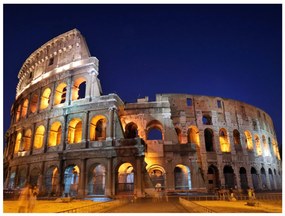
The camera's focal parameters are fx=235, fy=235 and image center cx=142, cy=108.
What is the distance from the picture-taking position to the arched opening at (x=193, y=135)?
88.3 feet

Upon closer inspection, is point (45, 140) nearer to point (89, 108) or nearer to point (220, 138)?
point (89, 108)

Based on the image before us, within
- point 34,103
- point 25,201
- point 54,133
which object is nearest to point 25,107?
point 34,103

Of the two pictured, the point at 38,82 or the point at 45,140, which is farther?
the point at 38,82

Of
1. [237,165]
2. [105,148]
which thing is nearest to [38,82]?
[105,148]

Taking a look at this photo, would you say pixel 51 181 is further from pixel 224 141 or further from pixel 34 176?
pixel 224 141

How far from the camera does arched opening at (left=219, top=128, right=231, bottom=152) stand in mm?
27688

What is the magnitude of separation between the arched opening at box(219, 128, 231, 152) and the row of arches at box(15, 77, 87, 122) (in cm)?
1718

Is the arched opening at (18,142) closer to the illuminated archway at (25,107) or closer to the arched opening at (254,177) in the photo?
the illuminated archway at (25,107)

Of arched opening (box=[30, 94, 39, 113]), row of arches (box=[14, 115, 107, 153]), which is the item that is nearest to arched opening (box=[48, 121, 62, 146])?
row of arches (box=[14, 115, 107, 153])

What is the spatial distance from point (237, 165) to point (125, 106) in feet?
47.4

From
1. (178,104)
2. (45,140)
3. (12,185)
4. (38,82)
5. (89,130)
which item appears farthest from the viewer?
(178,104)

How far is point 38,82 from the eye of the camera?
2547 centimetres

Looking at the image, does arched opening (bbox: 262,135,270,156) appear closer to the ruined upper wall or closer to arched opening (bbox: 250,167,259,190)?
arched opening (bbox: 250,167,259,190)

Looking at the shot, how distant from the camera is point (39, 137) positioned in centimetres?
2356
